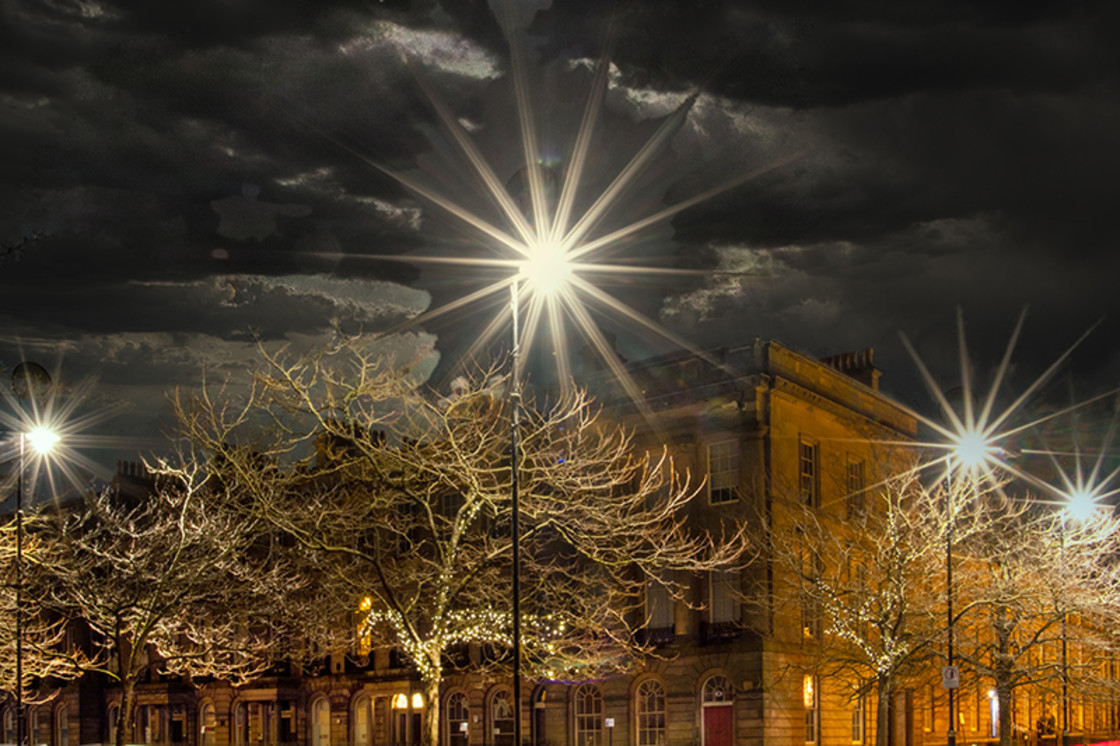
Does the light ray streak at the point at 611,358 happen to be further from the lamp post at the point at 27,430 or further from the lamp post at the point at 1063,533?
the lamp post at the point at 27,430

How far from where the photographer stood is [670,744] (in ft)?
141

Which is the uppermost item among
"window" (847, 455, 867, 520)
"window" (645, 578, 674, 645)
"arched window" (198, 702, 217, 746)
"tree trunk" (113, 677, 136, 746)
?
"window" (847, 455, 867, 520)

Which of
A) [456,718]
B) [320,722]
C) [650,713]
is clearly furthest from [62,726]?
[650,713]

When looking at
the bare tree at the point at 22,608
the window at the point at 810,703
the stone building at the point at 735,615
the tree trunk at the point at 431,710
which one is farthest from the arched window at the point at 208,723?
the tree trunk at the point at 431,710

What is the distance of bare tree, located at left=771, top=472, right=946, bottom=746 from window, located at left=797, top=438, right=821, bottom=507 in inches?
33.4

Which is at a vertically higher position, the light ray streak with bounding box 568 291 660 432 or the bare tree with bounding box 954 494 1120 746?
the light ray streak with bounding box 568 291 660 432

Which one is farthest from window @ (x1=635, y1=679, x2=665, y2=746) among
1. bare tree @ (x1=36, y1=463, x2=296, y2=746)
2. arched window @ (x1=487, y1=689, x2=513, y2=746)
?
bare tree @ (x1=36, y1=463, x2=296, y2=746)

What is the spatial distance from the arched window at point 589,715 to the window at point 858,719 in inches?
397

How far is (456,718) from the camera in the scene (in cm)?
5206

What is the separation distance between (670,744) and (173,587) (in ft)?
61.6

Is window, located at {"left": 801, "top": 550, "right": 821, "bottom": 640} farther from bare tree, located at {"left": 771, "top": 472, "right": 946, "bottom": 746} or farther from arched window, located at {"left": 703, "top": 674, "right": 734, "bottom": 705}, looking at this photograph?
arched window, located at {"left": 703, "top": 674, "right": 734, "bottom": 705}

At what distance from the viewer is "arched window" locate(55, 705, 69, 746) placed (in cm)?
7125

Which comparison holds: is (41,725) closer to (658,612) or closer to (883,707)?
(658,612)

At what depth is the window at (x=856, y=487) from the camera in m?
48.1
